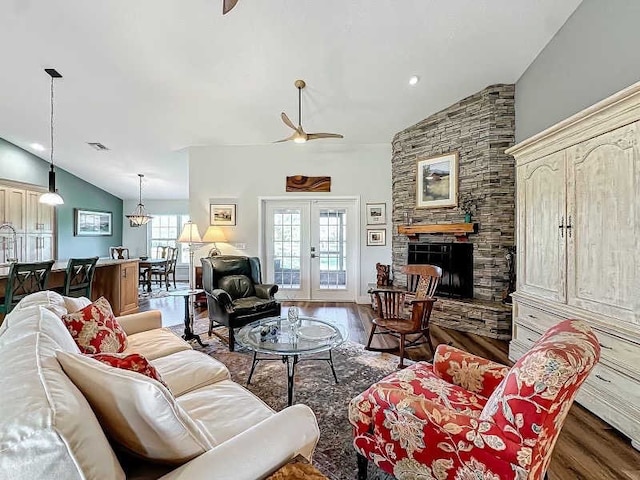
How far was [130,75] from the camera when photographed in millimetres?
4211

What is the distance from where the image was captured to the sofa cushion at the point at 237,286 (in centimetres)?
424

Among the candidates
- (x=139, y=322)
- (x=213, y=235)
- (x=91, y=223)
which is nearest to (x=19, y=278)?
(x=139, y=322)

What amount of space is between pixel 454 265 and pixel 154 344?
3.92 metres

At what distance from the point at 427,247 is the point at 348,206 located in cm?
180

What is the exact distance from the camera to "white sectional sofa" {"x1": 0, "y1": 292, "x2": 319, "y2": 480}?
72 cm

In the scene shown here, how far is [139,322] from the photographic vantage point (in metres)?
2.73

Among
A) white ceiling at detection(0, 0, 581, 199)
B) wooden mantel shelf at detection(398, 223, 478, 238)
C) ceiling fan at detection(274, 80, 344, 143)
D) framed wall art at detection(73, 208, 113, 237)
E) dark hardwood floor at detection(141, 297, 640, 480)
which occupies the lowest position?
dark hardwood floor at detection(141, 297, 640, 480)

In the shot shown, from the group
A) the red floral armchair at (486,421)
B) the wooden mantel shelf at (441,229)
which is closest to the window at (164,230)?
the wooden mantel shelf at (441,229)

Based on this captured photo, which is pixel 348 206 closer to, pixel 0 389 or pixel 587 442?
pixel 587 442

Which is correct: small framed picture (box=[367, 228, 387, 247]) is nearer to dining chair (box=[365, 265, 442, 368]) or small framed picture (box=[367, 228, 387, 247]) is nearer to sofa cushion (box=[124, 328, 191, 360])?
dining chair (box=[365, 265, 442, 368])

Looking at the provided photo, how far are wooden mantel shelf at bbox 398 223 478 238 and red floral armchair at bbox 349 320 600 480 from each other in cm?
310

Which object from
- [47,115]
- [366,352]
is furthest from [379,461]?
[47,115]

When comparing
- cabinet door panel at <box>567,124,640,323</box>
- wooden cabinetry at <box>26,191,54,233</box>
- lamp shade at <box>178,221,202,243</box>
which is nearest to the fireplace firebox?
cabinet door panel at <box>567,124,640,323</box>

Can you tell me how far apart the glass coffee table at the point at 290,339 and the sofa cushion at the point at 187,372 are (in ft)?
1.33
